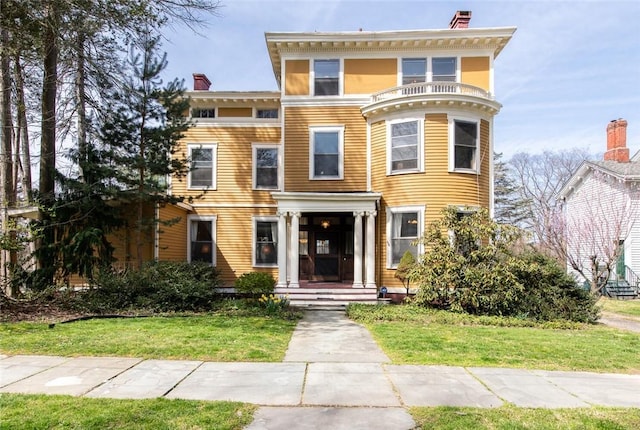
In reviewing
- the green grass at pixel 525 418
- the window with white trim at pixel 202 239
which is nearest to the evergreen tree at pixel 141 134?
the window with white trim at pixel 202 239

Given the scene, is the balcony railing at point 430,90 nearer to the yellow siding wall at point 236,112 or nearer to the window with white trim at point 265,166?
the window with white trim at point 265,166

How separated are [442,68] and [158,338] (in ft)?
39.9

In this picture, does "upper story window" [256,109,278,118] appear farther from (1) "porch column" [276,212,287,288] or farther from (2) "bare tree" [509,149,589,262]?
(2) "bare tree" [509,149,589,262]

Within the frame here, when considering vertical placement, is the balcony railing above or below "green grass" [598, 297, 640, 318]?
above

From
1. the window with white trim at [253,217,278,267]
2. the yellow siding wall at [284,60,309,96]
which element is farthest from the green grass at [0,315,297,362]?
the yellow siding wall at [284,60,309,96]

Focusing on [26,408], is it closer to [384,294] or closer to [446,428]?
[446,428]

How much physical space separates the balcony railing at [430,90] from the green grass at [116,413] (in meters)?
11.0

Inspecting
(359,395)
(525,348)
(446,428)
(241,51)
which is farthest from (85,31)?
(525,348)

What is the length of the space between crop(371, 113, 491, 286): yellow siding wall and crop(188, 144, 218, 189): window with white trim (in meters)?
6.54

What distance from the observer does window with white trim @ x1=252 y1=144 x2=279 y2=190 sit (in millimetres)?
14898

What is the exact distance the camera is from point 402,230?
12742mm

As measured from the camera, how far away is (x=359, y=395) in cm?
429

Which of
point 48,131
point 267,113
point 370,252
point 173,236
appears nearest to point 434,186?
point 370,252

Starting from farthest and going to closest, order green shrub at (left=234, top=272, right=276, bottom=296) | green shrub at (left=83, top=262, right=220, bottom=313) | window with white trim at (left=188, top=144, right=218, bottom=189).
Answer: window with white trim at (left=188, top=144, right=218, bottom=189), green shrub at (left=234, top=272, right=276, bottom=296), green shrub at (left=83, top=262, right=220, bottom=313)
